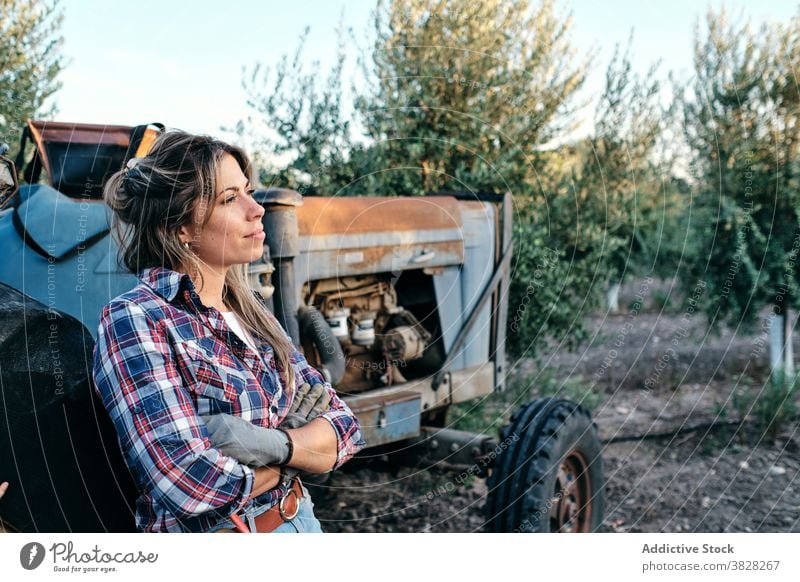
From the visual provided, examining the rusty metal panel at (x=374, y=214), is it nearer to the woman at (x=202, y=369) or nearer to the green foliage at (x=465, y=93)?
the green foliage at (x=465, y=93)

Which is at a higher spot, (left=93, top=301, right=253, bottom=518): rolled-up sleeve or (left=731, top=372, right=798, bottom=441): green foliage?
(left=93, top=301, right=253, bottom=518): rolled-up sleeve

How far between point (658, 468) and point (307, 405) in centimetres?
325

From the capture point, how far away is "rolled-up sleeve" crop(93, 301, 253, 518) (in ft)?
4.52

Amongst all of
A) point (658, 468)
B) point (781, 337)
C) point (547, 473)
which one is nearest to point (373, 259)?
point (547, 473)

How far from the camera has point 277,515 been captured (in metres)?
1.63

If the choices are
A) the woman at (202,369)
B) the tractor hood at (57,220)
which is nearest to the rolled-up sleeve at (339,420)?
the woman at (202,369)

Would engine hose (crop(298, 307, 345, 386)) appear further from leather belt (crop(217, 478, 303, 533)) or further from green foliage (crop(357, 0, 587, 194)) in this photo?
green foliage (crop(357, 0, 587, 194))

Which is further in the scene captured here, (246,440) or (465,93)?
(465,93)

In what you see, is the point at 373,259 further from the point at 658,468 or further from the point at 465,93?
the point at 658,468

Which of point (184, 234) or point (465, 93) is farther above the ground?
point (465, 93)

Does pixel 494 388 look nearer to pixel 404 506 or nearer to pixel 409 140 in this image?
pixel 404 506

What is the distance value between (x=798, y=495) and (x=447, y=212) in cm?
227
